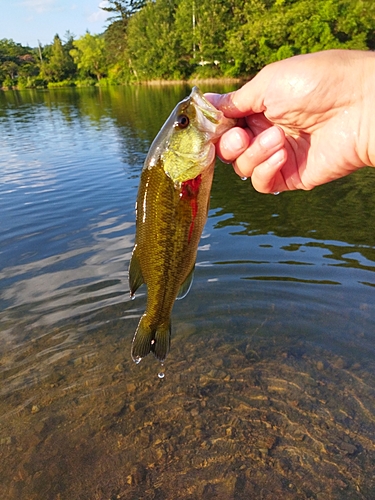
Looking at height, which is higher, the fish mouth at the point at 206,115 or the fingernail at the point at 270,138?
the fish mouth at the point at 206,115

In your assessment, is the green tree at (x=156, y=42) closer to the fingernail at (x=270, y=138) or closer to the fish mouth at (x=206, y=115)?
the fingernail at (x=270, y=138)

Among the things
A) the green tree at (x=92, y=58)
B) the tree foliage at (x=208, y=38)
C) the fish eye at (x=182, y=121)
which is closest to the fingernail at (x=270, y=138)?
the fish eye at (x=182, y=121)

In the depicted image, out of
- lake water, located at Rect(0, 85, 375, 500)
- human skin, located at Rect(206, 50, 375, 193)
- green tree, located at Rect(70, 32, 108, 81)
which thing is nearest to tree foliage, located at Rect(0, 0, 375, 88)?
green tree, located at Rect(70, 32, 108, 81)

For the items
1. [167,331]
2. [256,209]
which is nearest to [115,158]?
[256,209]

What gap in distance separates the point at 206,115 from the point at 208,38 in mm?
64234

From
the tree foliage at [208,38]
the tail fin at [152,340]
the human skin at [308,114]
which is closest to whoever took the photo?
the human skin at [308,114]

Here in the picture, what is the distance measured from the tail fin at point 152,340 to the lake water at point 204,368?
1.65 meters

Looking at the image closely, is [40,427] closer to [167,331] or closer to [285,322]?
[167,331]

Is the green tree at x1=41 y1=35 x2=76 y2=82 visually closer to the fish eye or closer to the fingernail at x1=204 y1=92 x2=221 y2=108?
the fingernail at x1=204 y1=92 x2=221 y2=108

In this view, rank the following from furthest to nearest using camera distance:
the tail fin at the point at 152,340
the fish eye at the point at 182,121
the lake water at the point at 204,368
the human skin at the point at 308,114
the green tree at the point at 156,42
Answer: the green tree at the point at 156,42 → the lake water at the point at 204,368 → the tail fin at the point at 152,340 → the human skin at the point at 308,114 → the fish eye at the point at 182,121

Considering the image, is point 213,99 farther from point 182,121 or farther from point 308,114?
point 308,114

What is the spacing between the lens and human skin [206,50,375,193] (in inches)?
101

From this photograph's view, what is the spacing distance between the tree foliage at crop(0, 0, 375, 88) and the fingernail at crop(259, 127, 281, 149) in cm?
5109

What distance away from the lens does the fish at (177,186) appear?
2.39m
